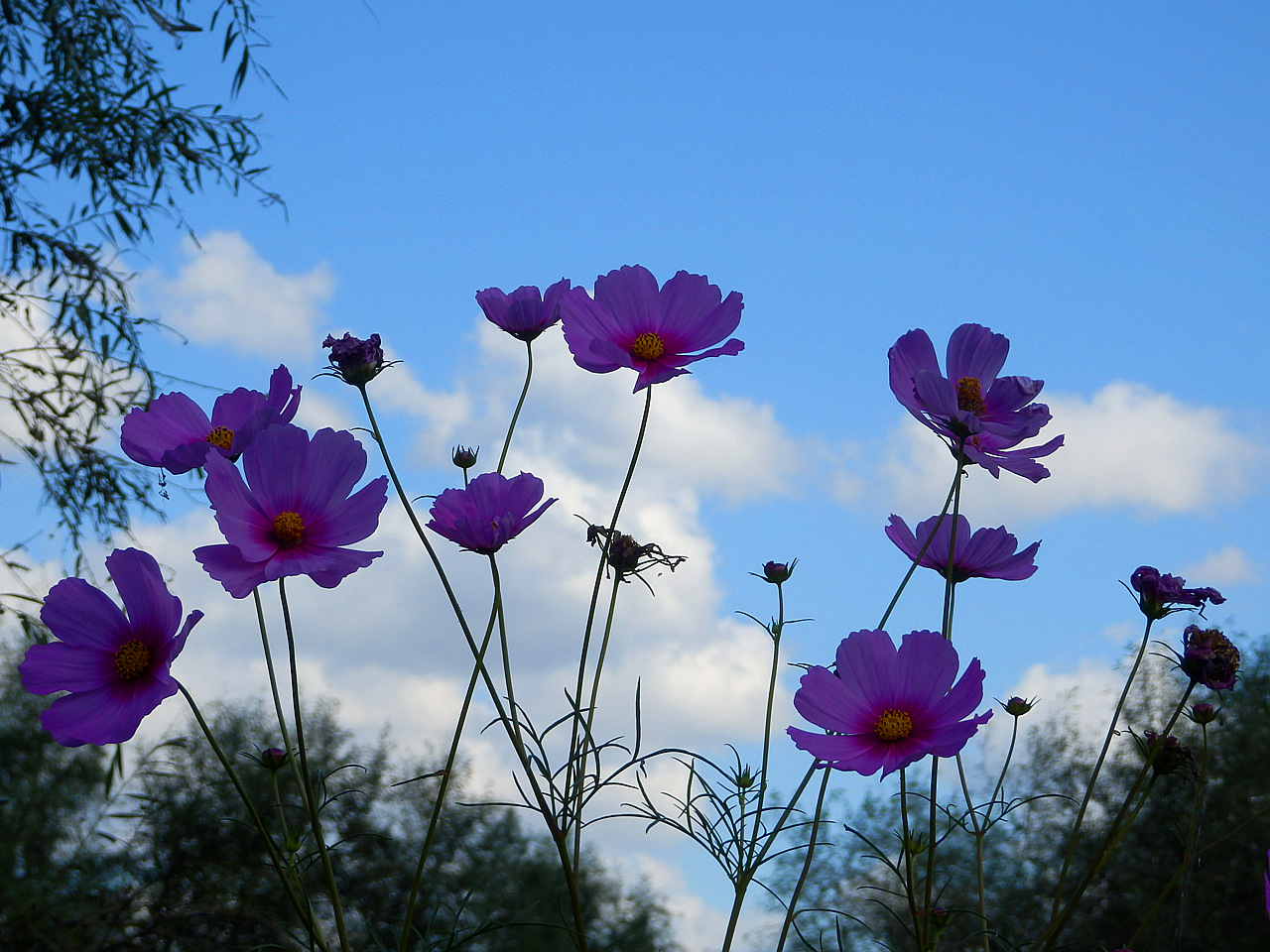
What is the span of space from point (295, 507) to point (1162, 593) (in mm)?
737

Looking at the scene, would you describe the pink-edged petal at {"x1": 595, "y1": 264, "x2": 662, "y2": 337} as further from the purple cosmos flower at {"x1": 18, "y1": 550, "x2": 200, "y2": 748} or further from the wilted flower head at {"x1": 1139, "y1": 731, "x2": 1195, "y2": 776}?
the wilted flower head at {"x1": 1139, "y1": 731, "x2": 1195, "y2": 776}

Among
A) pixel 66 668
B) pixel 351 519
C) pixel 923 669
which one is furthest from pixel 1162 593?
pixel 66 668

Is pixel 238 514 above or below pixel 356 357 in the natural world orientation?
below

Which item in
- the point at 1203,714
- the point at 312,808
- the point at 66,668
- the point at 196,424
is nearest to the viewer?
the point at 312,808

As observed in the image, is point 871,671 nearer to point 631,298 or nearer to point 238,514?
point 631,298

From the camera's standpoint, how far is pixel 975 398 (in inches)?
37.7

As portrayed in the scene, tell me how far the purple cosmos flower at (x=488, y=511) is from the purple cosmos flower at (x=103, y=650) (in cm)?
20

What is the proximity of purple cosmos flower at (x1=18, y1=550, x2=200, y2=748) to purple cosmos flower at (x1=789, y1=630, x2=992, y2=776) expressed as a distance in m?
0.46

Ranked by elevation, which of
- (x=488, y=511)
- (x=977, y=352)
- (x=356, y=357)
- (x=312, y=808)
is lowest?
Answer: (x=312, y=808)

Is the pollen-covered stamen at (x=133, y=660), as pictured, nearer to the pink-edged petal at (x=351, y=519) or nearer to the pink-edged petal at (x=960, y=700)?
the pink-edged petal at (x=351, y=519)

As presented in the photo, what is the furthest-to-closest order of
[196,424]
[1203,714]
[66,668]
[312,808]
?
[1203,714], [196,424], [66,668], [312,808]

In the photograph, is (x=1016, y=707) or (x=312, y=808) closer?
(x=312, y=808)

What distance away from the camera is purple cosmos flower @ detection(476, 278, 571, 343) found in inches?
38.4

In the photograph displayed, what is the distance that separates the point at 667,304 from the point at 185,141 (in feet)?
10.4
